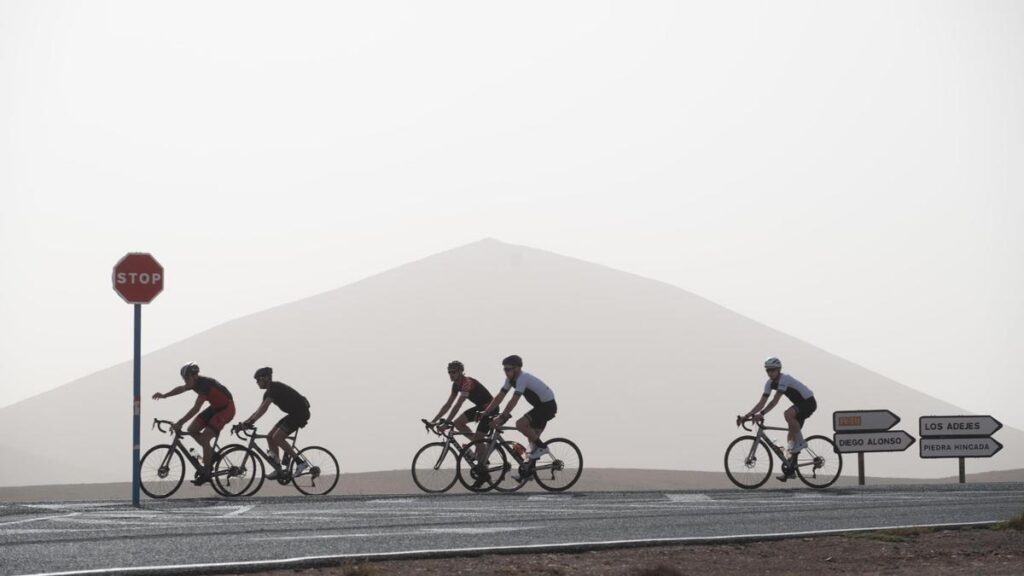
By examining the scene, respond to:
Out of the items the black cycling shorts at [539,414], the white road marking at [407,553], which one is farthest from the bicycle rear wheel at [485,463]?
the white road marking at [407,553]

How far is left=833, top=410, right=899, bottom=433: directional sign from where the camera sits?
23.3 meters

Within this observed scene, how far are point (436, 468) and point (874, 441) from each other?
8.86 m

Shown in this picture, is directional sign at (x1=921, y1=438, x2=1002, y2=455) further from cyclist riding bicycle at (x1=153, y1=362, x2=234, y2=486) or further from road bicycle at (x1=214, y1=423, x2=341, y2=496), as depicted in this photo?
cyclist riding bicycle at (x1=153, y1=362, x2=234, y2=486)

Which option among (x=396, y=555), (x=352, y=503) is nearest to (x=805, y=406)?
(x=352, y=503)

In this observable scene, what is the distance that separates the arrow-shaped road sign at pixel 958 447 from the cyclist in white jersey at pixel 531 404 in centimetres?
919

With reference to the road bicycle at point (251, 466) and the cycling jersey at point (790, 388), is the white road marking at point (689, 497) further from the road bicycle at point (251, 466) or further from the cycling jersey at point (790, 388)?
the road bicycle at point (251, 466)

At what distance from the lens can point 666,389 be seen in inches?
5231

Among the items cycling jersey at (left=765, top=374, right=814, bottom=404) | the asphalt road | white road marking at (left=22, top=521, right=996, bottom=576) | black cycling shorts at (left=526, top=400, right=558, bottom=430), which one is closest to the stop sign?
the asphalt road

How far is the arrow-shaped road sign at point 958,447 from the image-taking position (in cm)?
2375

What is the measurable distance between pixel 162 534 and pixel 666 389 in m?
123

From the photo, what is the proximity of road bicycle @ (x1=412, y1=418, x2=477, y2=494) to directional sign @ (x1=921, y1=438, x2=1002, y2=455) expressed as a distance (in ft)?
32.5

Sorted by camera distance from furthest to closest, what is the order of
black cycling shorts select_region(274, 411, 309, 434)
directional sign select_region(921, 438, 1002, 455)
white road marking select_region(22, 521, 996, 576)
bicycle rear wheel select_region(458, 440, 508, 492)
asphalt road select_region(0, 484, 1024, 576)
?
directional sign select_region(921, 438, 1002, 455)
bicycle rear wheel select_region(458, 440, 508, 492)
black cycling shorts select_region(274, 411, 309, 434)
asphalt road select_region(0, 484, 1024, 576)
white road marking select_region(22, 521, 996, 576)

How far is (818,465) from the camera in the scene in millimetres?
19438

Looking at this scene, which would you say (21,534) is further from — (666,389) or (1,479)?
(666,389)
